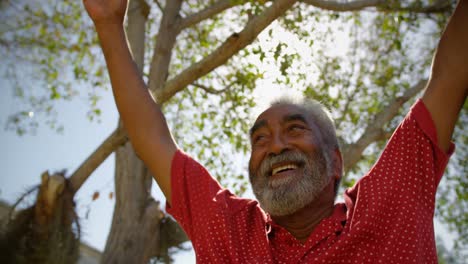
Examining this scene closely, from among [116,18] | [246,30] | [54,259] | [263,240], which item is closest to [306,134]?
[263,240]

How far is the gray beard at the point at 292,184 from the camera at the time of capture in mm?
2703

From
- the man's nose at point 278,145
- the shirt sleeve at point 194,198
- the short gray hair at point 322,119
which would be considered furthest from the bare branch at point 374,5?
the shirt sleeve at point 194,198

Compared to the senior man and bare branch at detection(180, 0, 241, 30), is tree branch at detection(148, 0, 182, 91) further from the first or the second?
the senior man

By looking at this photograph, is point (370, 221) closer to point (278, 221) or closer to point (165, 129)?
point (278, 221)

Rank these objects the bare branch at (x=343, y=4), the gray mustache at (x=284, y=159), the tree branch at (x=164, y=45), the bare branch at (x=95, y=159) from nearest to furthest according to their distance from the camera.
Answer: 1. the gray mustache at (x=284, y=159)
2. the bare branch at (x=95, y=159)
3. the bare branch at (x=343, y=4)
4. the tree branch at (x=164, y=45)

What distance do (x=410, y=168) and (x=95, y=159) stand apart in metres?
2.81

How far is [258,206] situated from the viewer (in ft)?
9.20

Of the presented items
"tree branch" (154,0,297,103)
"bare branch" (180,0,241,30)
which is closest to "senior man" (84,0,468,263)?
"tree branch" (154,0,297,103)

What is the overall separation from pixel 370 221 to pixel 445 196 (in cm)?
951

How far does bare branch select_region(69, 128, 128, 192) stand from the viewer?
4195 mm

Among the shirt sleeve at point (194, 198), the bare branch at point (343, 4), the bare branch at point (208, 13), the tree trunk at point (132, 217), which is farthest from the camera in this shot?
the bare branch at point (208, 13)

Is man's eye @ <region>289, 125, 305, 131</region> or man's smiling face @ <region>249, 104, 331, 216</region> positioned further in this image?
man's eye @ <region>289, 125, 305, 131</region>

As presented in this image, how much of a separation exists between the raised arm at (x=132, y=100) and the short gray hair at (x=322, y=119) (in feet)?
2.65

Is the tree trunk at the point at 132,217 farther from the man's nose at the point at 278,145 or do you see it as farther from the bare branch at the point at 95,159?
the man's nose at the point at 278,145
